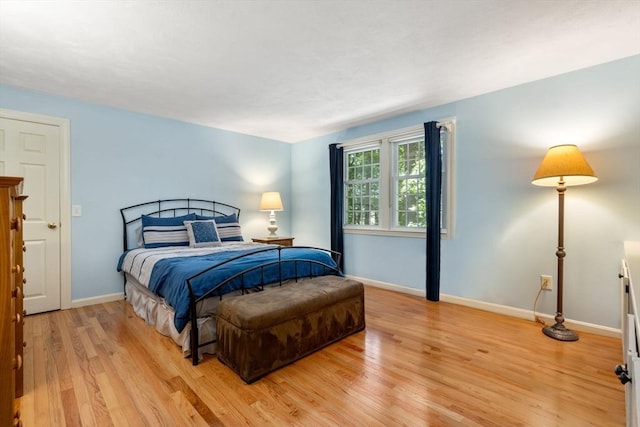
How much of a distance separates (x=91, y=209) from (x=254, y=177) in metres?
2.23

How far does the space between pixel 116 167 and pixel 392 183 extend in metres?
3.44

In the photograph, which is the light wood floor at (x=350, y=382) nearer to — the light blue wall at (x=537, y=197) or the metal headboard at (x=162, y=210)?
the light blue wall at (x=537, y=197)

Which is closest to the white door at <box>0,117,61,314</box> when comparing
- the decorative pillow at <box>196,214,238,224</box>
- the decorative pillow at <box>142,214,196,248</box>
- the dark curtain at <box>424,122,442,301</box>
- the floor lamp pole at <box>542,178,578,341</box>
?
the decorative pillow at <box>142,214,196,248</box>

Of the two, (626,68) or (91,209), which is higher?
(626,68)

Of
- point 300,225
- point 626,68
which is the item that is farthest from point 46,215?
point 626,68

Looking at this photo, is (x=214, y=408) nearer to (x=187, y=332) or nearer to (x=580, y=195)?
(x=187, y=332)

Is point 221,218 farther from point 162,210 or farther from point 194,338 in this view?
point 194,338

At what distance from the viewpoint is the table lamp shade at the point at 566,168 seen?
2.39m

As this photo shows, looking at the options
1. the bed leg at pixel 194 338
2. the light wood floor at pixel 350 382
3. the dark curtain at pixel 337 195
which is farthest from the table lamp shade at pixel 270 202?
the bed leg at pixel 194 338

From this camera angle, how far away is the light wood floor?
5.24ft

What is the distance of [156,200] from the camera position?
155 inches

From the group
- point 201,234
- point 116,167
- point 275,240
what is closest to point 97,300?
point 201,234

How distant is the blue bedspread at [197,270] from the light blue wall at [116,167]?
0.46m

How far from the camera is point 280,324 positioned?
2043mm
